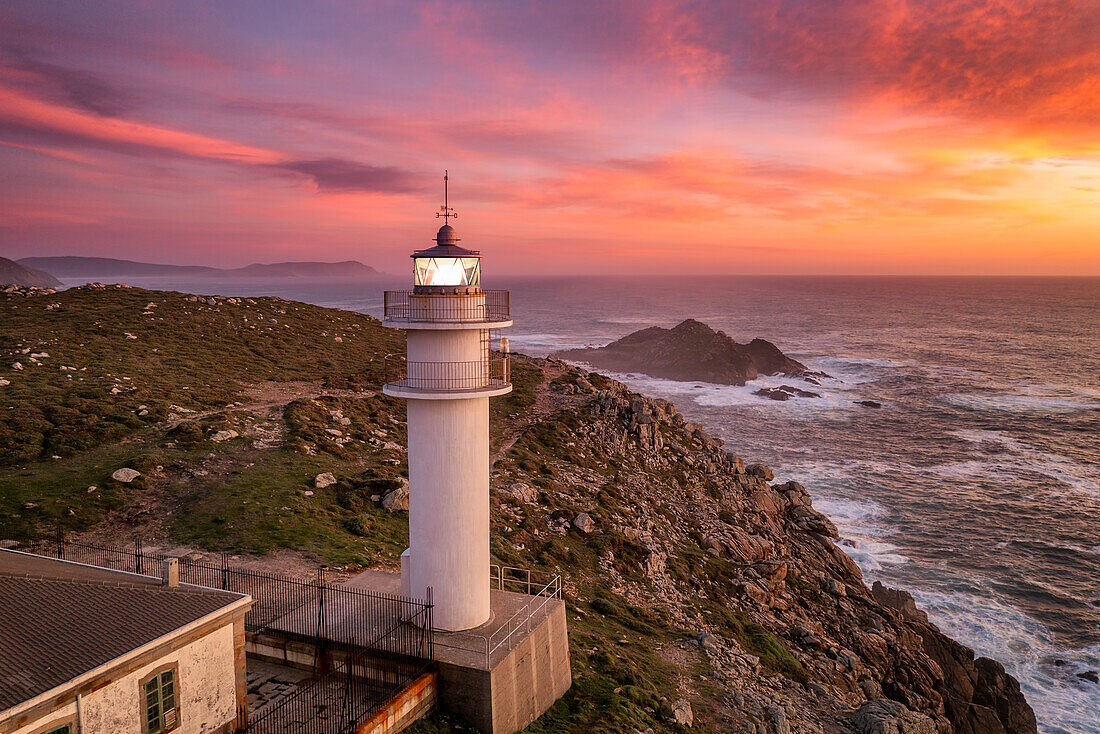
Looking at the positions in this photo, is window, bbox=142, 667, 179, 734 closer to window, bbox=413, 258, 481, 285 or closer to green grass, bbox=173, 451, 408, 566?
window, bbox=413, 258, 481, 285

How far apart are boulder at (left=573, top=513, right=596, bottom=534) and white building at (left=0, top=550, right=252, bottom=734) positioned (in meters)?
17.2

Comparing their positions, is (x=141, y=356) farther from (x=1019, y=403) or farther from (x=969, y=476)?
(x=1019, y=403)

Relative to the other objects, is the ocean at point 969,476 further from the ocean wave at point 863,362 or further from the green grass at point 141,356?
the green grass at point 141,356

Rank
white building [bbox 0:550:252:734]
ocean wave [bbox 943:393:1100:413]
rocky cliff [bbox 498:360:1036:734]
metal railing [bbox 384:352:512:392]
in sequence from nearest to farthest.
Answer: white building [bbox 0:550:252:734] < metal railing [bbox 384:352:512:392] < rocky cliff [bbox 498:360:1036:734] < ocean wave [bbox 943:393:1100:413]

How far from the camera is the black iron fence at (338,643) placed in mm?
12812

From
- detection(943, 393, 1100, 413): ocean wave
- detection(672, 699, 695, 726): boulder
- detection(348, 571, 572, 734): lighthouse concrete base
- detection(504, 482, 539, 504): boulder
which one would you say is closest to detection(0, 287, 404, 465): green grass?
detection(504, 482, 539, 504): boulder

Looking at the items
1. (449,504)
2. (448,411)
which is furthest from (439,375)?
(449,504)

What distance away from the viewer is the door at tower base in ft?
47.2

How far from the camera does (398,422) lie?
123ft

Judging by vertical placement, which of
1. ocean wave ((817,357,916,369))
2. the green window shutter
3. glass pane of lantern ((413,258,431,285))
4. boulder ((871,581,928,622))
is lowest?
boulder ((871,581,928,622))

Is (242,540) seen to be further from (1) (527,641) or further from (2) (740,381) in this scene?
(2) (740,381)

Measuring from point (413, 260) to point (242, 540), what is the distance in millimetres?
11883

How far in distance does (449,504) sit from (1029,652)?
2652 centimetres

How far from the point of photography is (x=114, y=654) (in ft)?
32.4
